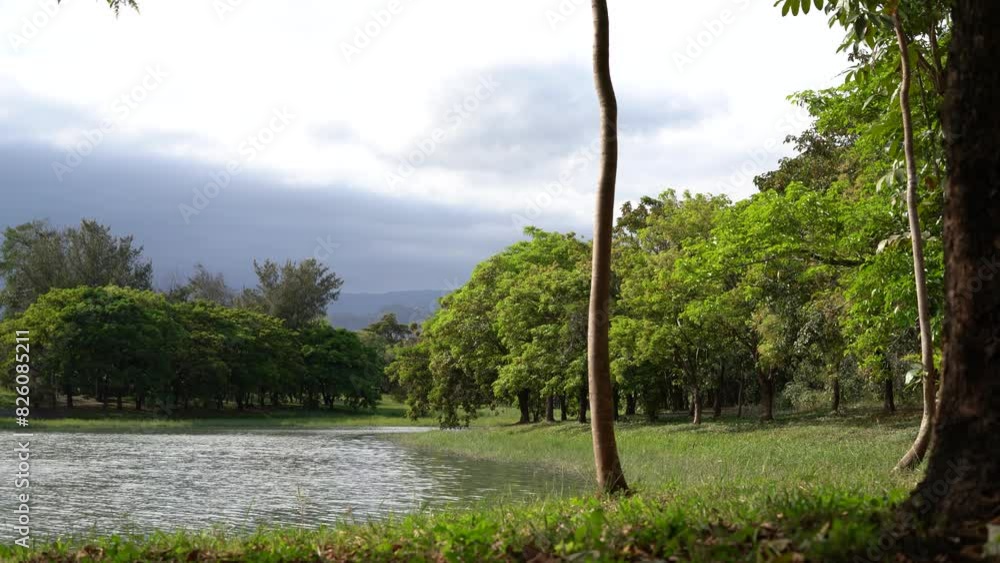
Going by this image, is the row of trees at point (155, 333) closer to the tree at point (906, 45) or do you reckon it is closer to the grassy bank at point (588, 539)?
the grassy bank at point (588, 539)

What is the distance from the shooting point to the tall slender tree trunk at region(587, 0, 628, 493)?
482 inches

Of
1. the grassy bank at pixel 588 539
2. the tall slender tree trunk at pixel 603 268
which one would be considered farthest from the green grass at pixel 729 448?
the grassy bank at pixel 588 539

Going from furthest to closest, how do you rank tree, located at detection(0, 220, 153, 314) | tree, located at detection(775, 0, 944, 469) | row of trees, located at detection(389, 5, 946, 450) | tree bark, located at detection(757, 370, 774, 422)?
tree, located at detection(0, 220, 153, 314)
tree bark, located at detection(757, 370, 774, 422)
row of trees, located at detection(389, 5, 946, 450)
tree, located at detection(775, 0, 944, 469)

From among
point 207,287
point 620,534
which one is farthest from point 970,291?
point 207,287

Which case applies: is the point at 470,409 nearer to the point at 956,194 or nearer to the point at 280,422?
the point at 280,422

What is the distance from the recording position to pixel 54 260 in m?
98.1

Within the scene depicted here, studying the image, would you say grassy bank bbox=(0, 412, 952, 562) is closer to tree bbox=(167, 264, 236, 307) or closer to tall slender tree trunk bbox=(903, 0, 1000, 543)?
tall slender tree trunk bbox=(903, 0, 1000, 543)

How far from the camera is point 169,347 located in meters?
78.1

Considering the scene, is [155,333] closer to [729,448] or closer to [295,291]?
[295,291]

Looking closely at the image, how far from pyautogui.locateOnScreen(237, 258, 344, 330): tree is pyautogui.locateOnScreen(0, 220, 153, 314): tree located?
18.5m

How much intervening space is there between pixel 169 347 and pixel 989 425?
79.8m

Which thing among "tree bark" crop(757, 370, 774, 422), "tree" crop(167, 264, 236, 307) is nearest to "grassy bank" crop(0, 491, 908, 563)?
"tree bark" crop(757, 370, 774, 422)

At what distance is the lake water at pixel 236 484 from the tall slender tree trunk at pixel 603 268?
54.8 inches

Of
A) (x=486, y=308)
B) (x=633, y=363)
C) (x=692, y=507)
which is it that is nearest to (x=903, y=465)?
(x=692, y=507)
